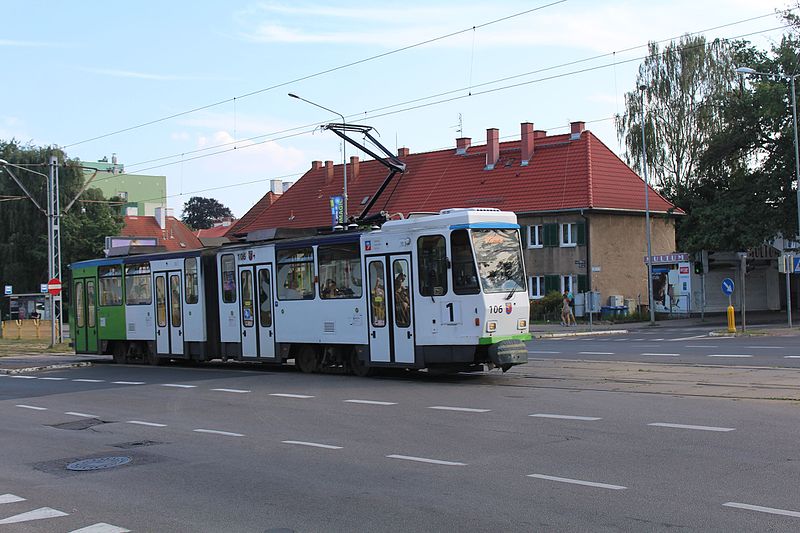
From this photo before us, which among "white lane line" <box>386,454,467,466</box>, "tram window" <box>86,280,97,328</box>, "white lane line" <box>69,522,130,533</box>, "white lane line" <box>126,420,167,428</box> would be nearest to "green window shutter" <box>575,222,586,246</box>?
"tram window" <box>86,280,97,328</box>

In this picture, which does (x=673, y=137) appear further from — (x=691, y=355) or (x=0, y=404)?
(x=0, y=404)

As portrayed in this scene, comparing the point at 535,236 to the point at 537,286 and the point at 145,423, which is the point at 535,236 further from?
the point at 145,423

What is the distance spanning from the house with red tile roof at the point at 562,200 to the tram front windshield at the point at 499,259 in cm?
3054

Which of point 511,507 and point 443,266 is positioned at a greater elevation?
point 443,266

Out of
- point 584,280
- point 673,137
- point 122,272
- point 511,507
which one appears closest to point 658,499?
point 511,507

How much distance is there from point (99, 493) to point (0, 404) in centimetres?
980

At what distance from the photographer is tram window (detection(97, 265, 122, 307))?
27516 millimetres

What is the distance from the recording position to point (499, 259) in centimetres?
1772

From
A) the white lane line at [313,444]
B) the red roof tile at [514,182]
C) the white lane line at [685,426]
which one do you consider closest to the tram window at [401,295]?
the white lane line at [313,444]

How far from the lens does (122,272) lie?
27438 millimetres

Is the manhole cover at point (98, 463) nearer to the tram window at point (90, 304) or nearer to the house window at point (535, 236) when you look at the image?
the tram window at point (90, 304)

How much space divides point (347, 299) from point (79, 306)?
44.0 feet

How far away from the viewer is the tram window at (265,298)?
21.8 meters

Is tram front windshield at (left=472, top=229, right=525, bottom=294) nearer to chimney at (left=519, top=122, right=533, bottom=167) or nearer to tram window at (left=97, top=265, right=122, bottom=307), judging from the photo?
tram window at (left=97, top=265, right=122, bottom=307)
